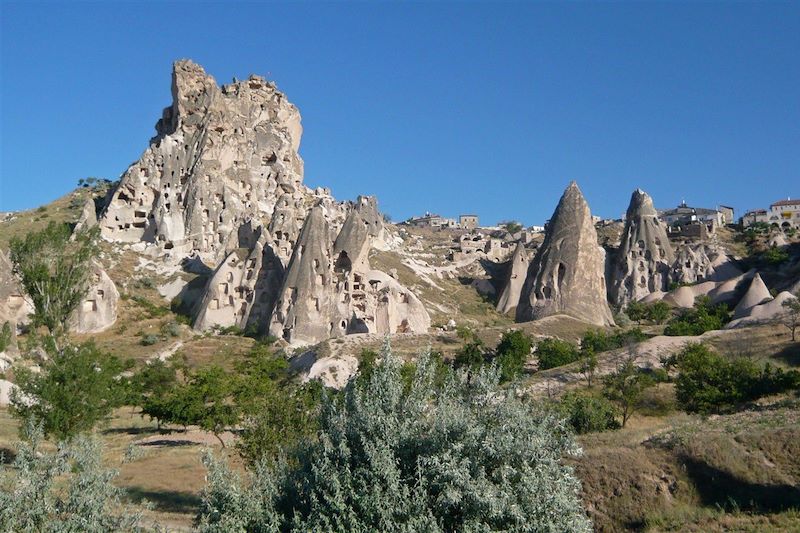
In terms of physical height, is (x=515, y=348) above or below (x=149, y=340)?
below

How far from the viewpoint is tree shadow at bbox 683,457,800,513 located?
39.7 feet

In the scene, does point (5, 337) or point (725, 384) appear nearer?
point (725, 384)

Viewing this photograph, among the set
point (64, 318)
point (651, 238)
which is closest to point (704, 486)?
point (64, 318)

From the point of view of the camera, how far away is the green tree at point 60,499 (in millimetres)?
8695

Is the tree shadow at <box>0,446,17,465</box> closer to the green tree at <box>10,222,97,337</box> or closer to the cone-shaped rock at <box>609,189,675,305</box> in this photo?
the green tree at <box>10,222,97,337</box>

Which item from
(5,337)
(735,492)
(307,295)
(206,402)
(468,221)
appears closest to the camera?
(735,492)

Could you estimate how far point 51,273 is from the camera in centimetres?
2348

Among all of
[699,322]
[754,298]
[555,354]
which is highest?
[754,298]

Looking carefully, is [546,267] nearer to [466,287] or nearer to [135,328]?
[466,287]

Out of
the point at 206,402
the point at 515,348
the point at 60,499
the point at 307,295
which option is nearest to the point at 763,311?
the point at 515,348

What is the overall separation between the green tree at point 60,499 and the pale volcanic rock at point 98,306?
1397 inches

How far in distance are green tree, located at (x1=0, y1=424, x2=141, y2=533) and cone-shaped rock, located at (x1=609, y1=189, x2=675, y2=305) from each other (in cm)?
5683

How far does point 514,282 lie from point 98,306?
3126 cm

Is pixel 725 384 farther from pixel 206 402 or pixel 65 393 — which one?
pixel 65 393
